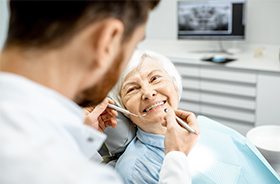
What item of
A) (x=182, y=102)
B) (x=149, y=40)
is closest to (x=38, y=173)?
(x=182, y=102)

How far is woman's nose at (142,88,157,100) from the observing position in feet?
4.33

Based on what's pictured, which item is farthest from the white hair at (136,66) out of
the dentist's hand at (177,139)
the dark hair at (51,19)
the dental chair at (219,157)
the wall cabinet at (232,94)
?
the wall cabinet at (232,94)

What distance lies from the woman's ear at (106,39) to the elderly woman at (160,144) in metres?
0.72

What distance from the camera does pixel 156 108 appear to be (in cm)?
133

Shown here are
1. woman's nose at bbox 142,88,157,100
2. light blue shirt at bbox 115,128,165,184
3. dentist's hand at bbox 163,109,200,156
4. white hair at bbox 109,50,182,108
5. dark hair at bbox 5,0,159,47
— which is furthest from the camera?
white hair at bbox 109,50,182,108

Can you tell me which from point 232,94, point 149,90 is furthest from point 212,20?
point 149,90

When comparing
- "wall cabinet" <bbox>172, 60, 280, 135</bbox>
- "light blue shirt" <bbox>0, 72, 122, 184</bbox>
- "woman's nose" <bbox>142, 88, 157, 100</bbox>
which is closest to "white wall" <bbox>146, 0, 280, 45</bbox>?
"wall cabinet" <bbox>172, 60, 280, 135</bbox>

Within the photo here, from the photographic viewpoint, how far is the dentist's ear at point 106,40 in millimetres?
577

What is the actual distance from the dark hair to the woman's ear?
0.06 ft

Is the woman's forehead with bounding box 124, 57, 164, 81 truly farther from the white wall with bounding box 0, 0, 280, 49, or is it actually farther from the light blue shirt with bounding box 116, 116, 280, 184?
the white wall with bounding box 0, 0, 280, 49

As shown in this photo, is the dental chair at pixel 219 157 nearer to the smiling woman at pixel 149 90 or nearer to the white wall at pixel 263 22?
the smiling woman at pixel 149 90

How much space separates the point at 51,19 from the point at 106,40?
11cm

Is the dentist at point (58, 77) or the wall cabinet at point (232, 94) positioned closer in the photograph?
the dentist at point (58, 77)

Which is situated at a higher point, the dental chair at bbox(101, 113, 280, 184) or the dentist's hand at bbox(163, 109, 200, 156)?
the dentist's hand at bbox(163, 109, 200, 156)
